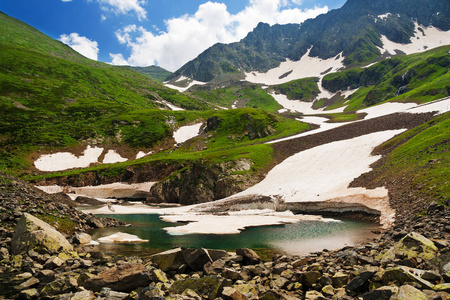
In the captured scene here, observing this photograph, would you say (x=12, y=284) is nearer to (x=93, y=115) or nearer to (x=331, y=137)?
(x=331, y=137)

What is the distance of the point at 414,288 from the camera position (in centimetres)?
845

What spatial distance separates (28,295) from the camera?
40.5 feet

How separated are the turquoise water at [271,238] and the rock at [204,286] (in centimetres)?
1145

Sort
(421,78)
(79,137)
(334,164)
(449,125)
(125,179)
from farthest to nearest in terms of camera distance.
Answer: (421,78), (79,137), (125,179), (334,164), (449,125)

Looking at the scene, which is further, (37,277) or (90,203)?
(90,203)

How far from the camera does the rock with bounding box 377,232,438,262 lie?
12.4m

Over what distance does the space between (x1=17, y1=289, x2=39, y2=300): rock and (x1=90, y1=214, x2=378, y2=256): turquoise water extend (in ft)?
34.7

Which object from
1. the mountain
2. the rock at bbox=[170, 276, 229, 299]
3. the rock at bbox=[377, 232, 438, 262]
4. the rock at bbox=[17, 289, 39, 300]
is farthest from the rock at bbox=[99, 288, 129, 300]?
the mountain

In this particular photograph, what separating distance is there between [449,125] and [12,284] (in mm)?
71537

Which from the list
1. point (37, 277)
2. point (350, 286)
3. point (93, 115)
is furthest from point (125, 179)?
point (350, 286)

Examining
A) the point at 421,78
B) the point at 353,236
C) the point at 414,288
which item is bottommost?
the point at 353,236

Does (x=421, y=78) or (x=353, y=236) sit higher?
(x=421, y=78)

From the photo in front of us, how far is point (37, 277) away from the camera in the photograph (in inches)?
609

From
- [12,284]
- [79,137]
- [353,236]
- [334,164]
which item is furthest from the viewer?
[79,137]
